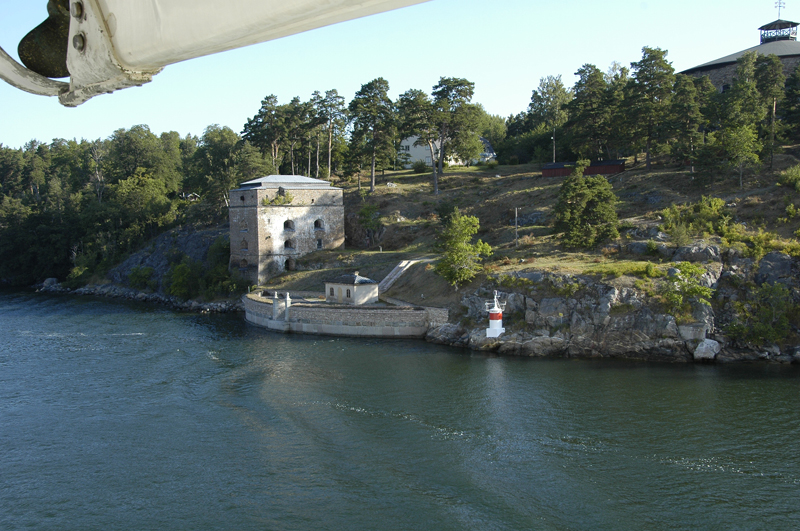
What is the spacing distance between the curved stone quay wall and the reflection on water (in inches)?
130

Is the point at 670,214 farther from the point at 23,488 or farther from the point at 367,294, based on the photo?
the point at 23,488

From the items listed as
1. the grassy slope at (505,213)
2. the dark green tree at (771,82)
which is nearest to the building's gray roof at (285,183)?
the grassy slope at (505,213)

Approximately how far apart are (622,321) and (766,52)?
35298 millimetres

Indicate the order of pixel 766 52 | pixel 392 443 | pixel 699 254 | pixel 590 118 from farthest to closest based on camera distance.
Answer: pixel 766 52 → pixel 590 118 → pixel 699 254 → pixel 392 443

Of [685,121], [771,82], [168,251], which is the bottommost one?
[168,251]

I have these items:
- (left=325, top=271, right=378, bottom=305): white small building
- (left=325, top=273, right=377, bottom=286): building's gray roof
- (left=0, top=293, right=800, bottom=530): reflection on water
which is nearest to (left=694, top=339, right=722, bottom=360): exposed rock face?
(left=0, top=293, right=800, bottom=530): reflection on water

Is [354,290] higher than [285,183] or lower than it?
lower

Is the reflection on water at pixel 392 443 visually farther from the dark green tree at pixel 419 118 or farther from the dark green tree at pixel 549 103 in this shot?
the dark green tree at pixel 549 103

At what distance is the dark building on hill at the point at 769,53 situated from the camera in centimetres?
4506

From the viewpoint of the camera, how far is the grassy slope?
1121 inches

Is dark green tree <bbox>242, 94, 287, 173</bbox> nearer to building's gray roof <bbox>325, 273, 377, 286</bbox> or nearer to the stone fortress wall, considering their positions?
the stone fortress wall

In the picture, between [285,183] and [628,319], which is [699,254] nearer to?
[628,319]

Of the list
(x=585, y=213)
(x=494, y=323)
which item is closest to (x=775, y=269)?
(x=585, y=213)

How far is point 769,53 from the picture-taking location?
145ft
